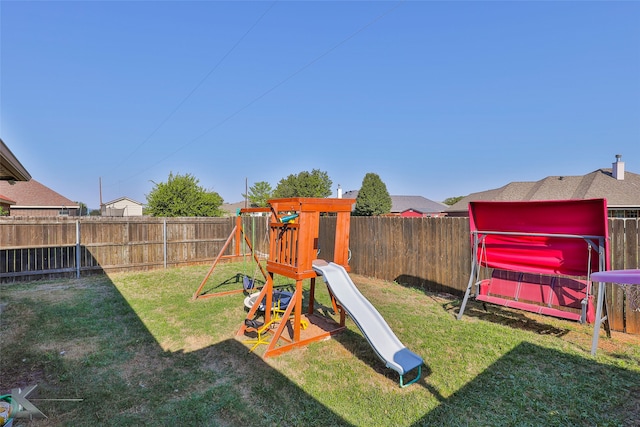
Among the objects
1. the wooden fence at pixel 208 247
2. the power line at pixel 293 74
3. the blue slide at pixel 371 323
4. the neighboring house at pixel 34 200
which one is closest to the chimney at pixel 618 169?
the wooden fence at pixel 208 247

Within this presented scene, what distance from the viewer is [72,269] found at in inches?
324

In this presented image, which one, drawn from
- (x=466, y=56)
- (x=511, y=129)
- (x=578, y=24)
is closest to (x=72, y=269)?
(x=466, y=56)

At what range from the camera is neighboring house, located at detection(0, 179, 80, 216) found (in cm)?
2044

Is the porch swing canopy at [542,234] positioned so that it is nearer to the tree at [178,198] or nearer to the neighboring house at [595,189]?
the neighboring house at [595,189]

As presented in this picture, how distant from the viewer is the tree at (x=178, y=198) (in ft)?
47.9

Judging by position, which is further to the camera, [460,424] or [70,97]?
[70,97]

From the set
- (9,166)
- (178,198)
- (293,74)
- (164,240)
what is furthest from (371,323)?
(178,198)

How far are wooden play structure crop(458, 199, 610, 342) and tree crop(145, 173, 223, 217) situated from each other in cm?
1347

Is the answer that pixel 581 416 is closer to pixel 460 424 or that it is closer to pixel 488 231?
pixel 460 424

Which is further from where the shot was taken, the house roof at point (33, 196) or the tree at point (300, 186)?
the tree at point (300, 186)

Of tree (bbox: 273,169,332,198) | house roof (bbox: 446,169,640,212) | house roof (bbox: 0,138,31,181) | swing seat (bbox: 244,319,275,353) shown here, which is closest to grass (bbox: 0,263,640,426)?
swing seat (bbox: 244,319,275,353)

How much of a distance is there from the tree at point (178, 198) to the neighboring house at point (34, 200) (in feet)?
40.8

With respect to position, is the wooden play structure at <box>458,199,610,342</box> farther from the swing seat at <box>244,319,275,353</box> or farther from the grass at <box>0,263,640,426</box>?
the swing seat at <box>244,319,275,353</box>

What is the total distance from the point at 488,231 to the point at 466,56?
292 inches
